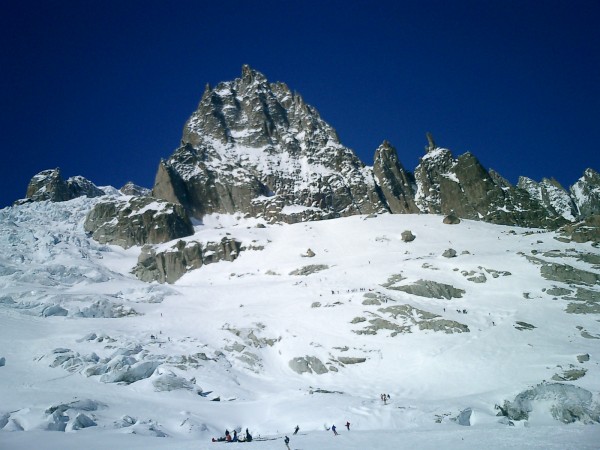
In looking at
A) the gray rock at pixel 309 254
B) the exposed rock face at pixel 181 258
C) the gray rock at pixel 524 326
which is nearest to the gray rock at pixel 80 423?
the gray rock at pixel 524 326

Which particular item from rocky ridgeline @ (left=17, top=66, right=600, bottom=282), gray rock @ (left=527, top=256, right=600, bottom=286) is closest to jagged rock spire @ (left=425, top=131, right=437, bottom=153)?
rocky ridgeline @ (left=17, top=66, right=600, bottom=282)

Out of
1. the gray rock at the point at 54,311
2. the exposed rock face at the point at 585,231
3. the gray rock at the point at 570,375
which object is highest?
the exposed rock face at the point at 585,231

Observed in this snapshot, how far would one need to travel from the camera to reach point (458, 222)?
103m

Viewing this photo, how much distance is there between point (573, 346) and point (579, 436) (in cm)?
2916

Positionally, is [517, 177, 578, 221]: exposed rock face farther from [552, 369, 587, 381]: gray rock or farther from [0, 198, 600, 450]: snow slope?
[552, 369, 587, 381]: gray rock

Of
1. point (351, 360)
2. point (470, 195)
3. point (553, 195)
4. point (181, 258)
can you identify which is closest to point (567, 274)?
point (351, 360)

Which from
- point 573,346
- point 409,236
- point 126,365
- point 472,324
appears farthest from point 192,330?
point 409,236

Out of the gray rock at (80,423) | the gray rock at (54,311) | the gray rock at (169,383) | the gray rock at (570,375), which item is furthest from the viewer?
the gray rock at (54,311)

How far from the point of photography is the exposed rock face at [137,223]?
121062 mm

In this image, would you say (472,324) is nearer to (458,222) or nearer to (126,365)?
(126,365)

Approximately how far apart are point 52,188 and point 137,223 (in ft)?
189

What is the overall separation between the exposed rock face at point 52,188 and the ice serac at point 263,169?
120ft

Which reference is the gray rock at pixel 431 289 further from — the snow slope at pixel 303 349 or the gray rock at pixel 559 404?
the gray rock at pixel 559 404

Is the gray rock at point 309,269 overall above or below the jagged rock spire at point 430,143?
below
